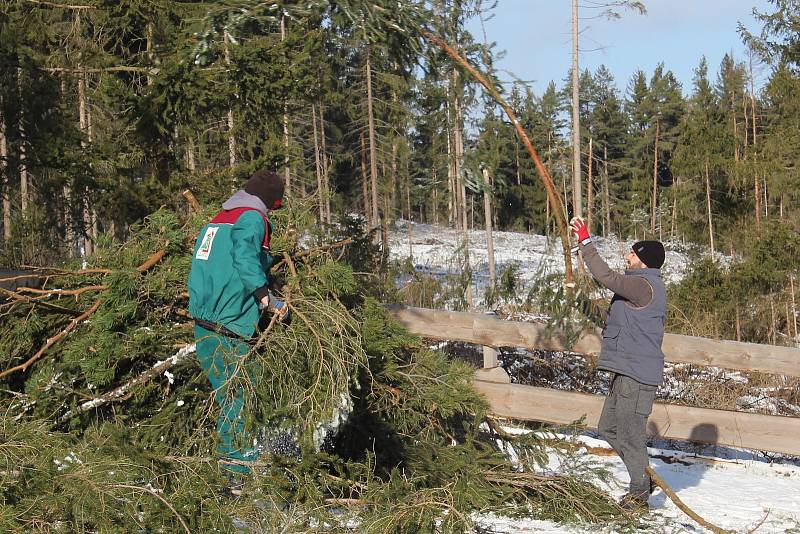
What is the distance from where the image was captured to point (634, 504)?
4492 millimetres

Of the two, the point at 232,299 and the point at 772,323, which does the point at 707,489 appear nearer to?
the point at 232,299

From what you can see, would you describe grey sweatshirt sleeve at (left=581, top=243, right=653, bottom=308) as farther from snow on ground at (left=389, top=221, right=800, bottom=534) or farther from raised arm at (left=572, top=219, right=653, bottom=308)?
snow on ground at (left=389, top=221, right=800, bottom=534)

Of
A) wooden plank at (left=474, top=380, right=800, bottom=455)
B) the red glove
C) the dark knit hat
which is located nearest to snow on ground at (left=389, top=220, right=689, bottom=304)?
wooden plank at (left=474, top=380, right=800, bottom=455)

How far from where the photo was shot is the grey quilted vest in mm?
4688

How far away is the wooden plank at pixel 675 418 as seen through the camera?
593 cm

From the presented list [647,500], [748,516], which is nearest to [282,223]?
[647,500]

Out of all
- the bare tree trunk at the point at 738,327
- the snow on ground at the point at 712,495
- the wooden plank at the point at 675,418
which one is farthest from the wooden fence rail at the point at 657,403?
the bare tree trunk at the point at 738,327

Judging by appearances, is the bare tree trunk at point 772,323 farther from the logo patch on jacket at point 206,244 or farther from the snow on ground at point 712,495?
the logo patch on jacket at point 206,244

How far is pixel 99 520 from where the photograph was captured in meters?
2.90

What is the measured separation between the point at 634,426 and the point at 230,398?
2.45 m

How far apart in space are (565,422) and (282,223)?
115 inches

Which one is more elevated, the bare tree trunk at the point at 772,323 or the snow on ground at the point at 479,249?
the snow on ground at the point at 479,249

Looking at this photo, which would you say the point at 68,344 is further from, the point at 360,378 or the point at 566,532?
the point at 566,532

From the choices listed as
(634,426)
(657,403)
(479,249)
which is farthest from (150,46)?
(479,249)
